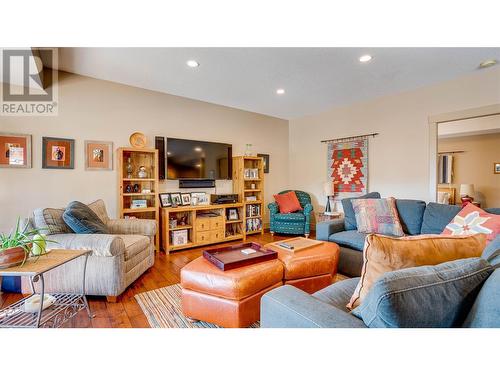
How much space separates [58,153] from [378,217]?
13.2ft

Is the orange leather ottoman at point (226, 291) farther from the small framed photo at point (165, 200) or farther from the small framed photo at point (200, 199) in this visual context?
the small framed photo at point (200, 199)

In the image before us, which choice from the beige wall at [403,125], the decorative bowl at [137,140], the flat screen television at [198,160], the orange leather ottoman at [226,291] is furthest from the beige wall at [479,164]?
the decorative bowl at [137,140]

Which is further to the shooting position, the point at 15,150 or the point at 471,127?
the point at 471,127

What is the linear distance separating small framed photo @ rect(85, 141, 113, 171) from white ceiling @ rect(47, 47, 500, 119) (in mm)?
895

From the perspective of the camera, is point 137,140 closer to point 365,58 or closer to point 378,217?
point 365,58

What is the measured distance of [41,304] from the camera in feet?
4.64

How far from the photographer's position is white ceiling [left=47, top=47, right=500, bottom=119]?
2.41 meters

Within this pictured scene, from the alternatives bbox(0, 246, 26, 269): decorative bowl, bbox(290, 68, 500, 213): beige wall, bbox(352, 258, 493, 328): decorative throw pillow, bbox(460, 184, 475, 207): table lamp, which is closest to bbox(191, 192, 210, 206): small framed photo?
bbox(290, 68, 500, 213): beige wall

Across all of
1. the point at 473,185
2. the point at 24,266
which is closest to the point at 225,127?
the point at 24,266

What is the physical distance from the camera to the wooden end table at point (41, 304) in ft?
4.32

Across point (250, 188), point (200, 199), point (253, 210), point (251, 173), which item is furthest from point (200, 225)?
point (251, 173)

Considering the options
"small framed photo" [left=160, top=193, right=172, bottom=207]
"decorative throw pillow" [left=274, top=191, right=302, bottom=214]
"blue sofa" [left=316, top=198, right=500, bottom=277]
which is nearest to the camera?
"blue sofa" [left=316, top=198, right=500, bottom=277]

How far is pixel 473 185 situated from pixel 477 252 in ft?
16.8

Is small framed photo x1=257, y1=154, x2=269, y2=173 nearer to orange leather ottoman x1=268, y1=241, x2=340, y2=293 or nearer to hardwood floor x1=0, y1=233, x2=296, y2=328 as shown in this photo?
hardwood floor x1=0, y1=233, x2=296, y2=328
